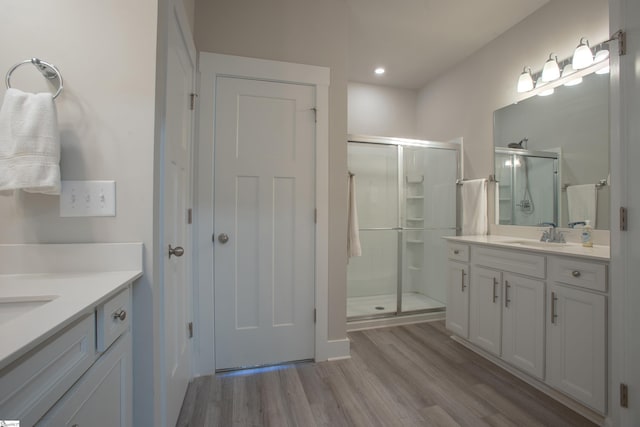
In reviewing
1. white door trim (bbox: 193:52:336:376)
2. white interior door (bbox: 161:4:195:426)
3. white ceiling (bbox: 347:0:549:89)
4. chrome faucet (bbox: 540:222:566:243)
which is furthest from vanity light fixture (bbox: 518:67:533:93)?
white interior door (bbox: 161:4:195:426)

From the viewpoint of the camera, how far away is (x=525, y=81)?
7.36ft

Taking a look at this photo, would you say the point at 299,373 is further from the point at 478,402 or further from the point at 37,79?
the point at 37,79

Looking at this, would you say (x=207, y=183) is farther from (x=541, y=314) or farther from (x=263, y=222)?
(x=541, y=314)

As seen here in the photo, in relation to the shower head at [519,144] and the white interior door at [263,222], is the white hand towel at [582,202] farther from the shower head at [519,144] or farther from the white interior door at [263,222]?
the white interior door at [263,222]

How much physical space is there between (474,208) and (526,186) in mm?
477

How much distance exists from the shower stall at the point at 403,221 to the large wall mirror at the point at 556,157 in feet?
1.92

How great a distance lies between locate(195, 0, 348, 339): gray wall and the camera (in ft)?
6.05

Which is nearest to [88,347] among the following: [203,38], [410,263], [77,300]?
[77,300]

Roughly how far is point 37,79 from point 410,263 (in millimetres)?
3233

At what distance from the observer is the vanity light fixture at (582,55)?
6.00 feet

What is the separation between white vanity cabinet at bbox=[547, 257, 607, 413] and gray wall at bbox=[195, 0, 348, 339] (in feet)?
4.20

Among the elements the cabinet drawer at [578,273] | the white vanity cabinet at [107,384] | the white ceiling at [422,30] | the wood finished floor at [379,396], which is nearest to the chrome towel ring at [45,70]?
the white vanity cabinet at [107,384]

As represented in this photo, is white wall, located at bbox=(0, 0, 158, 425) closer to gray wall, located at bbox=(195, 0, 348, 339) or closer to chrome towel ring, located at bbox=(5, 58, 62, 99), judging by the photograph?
chrome towel ring, located at bbox=(5, 58, 62, 99)

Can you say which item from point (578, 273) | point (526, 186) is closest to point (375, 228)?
point (526, 186)
